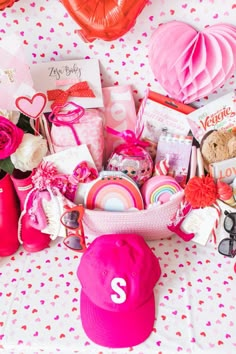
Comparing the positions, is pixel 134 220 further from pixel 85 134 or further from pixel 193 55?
pixel 193 55

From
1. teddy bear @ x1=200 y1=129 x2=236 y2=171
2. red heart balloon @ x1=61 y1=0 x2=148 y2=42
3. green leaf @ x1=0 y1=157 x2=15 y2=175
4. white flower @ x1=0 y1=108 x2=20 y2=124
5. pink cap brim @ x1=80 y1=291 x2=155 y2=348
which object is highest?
red heart balloon @ x1=61 y1=0 x2=148 y2=42

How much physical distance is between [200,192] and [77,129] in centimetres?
32

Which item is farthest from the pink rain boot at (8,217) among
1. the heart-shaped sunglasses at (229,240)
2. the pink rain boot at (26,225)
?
the heart-shaped sunglasses at (229,240)

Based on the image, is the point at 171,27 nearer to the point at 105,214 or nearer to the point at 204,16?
the point at 204,16

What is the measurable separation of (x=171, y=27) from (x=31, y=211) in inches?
20.5

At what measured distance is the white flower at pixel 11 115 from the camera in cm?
89

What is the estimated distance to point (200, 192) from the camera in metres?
0.87

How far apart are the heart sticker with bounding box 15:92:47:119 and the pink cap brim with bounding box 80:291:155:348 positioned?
17.6 inches

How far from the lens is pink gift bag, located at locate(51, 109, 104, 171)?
0.96 metres

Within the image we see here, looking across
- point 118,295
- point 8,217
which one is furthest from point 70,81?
point 118,295

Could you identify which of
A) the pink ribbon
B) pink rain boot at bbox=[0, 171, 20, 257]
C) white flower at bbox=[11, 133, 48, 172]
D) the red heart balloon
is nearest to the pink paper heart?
the red heart balloon

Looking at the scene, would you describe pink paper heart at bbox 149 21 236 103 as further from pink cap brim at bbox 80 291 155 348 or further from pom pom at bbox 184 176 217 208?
pink cap brim at bbox 80 291 155 348

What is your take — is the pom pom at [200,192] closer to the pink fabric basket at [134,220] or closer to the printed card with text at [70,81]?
the pink fabric basket at [134,220]

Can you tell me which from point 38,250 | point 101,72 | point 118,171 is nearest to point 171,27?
point 101,72
